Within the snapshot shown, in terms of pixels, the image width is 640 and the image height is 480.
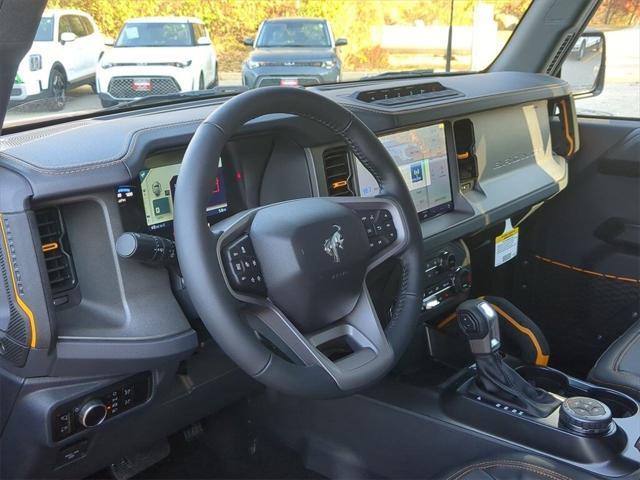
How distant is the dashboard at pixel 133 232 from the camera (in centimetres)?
139

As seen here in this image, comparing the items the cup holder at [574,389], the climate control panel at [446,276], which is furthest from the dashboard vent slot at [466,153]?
the cup holder at [574,389]

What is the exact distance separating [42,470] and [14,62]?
99 cm

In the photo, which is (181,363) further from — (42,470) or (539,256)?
(539,256)

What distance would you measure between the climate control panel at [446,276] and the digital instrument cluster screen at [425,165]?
14 cm

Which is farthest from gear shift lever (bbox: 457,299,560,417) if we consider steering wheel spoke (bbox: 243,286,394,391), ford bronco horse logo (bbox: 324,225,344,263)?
ford bronco horse logo (bbox: 324,225,344,263)

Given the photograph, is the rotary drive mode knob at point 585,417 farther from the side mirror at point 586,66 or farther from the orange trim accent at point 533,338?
the side mirror at point 586,66

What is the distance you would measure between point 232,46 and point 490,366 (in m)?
→ 1.60

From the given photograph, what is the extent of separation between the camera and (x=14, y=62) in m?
1.19

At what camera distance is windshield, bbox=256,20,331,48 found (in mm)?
3316

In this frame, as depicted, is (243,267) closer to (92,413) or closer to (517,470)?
(92,413)

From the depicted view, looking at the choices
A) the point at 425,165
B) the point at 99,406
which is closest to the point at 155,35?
the point at 425,165

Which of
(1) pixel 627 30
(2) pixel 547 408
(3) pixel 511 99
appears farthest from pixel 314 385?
(1) pixel 627 30

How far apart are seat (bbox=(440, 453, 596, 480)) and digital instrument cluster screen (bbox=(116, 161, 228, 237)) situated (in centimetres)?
93

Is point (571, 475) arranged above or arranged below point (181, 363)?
below
